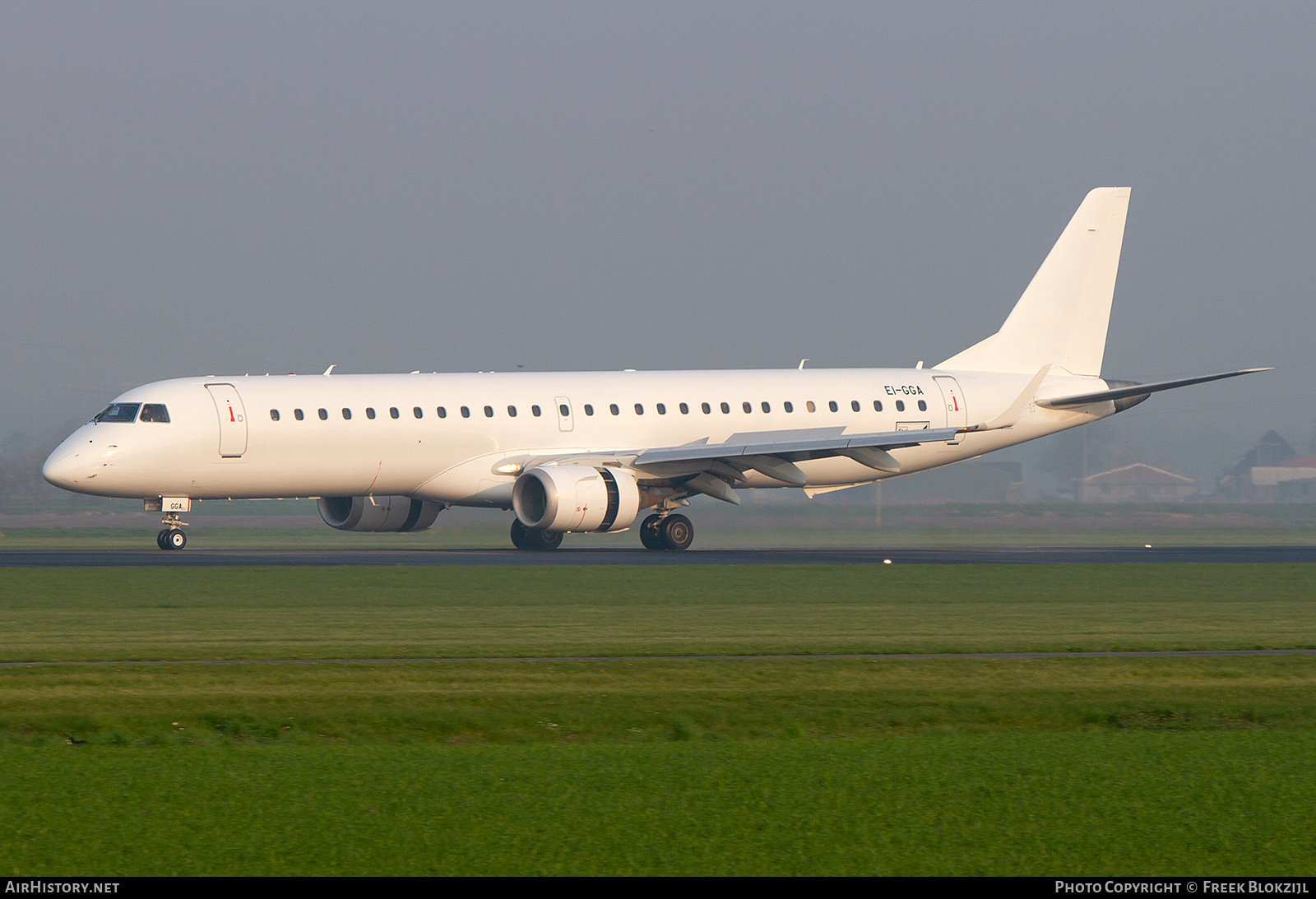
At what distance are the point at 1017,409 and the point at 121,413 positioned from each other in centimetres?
2155

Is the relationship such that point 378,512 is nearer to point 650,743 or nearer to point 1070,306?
point 1070,306

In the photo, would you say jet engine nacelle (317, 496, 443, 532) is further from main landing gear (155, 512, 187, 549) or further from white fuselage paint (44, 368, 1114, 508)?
main landing gear (155, 512, 187, 549)

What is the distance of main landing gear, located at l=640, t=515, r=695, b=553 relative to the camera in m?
40.3

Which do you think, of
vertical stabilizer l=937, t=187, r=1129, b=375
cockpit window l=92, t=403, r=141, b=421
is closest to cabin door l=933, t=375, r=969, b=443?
vertical stabilizer l=937, t=187, r=1129, b=375

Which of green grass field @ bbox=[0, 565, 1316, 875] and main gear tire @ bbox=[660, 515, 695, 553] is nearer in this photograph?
green grass field @ bbox=[0, 565, 1316, 875]

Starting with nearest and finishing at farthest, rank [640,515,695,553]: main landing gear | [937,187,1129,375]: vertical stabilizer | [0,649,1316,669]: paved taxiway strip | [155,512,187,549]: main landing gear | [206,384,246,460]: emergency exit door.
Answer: [0,649,1316,669]: paved taxiway strip, [206,384,246,460]: emergency exit door, [155,512,187,549]: main landing gear, [640,515,695,553]: main landing gear, [937,187,1129,375]: vertical stabilizer

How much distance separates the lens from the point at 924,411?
43812 mm

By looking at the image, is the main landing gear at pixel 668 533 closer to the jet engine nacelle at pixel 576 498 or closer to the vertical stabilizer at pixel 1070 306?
the jet engine nacelle at pixel 576 498

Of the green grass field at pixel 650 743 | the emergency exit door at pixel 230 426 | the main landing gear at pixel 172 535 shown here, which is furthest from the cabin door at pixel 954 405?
the green grass field at pixel 650 743

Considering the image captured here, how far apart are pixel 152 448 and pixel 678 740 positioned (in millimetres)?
26242

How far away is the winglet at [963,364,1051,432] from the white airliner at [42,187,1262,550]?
0.25ft

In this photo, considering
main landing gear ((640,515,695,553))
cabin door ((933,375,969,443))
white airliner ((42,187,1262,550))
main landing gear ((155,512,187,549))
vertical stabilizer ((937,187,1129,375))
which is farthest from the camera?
vertical stabilizer ((937,187,1129,375))

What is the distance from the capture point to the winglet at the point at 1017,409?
40.7 m

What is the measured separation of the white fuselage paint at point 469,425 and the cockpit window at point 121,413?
7.1 inches
